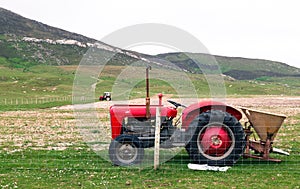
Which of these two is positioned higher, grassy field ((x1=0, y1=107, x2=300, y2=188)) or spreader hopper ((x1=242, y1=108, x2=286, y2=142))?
spreader hopper ((x1=242, y1=108, x2=286, y2=142))

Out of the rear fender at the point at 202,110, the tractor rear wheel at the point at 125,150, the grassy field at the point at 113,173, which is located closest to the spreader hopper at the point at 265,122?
the rear fender at the point at 202,110

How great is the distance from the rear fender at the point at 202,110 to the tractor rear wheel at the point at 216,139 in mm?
402

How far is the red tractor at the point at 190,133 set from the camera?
12570mm

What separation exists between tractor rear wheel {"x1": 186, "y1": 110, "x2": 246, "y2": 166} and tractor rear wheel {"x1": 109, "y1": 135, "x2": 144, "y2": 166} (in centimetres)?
170

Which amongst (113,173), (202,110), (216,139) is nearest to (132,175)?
(113,173)

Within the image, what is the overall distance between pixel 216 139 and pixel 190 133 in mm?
855

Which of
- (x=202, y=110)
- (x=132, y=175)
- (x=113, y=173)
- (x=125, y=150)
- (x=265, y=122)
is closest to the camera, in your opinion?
(x=132, y=175)

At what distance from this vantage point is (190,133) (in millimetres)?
12719

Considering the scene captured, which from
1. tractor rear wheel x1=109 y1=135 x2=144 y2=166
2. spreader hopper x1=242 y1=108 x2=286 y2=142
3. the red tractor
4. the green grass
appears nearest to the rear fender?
the red tractor

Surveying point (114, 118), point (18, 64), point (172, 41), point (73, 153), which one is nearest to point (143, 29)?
point (172, 41)

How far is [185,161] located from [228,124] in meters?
2.02

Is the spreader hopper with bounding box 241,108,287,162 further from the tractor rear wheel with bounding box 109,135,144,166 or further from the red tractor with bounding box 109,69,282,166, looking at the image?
the tractor rear wheel with bounding box 109,135,144,166

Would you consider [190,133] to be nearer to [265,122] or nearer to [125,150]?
[125,150]

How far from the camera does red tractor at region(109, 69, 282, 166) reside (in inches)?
495
